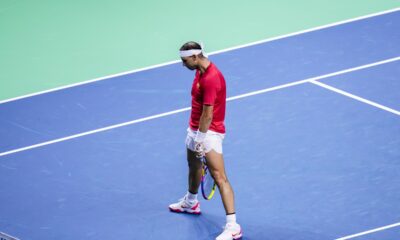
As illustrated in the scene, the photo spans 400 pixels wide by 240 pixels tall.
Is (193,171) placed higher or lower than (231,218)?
higher

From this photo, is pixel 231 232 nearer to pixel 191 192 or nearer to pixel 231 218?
pixel 231 218

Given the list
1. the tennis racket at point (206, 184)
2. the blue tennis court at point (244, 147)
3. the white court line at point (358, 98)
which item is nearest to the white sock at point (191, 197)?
the tennis racket at point (206, 184)

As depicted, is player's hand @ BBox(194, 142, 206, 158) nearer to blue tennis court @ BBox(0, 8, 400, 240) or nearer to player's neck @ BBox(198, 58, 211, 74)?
player's neck @ BBox(198, 58, 211, 74)

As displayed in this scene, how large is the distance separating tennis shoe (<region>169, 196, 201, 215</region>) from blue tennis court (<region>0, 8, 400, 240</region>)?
0.12 m

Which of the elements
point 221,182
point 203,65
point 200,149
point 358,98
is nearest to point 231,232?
point 221,182

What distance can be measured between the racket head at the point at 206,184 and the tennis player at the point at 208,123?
0.10m

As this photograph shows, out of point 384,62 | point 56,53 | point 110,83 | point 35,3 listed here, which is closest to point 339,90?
point 384,62

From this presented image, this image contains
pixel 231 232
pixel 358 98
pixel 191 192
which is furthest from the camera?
pixel 358 98

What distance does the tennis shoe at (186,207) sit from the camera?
12820 millimetres

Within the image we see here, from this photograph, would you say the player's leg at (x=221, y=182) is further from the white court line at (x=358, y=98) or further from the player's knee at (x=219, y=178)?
the white court line at (x=358, y=98)

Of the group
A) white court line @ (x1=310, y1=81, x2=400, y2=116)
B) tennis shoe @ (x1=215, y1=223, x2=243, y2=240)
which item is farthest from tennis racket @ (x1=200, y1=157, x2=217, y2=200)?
white court line @ (x1=310, y1=81, x2=400, y2=116)

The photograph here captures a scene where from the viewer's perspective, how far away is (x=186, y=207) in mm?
12859

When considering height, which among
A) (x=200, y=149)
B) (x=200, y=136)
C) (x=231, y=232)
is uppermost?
(x=200, y=136)

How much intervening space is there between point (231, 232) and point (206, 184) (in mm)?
856
